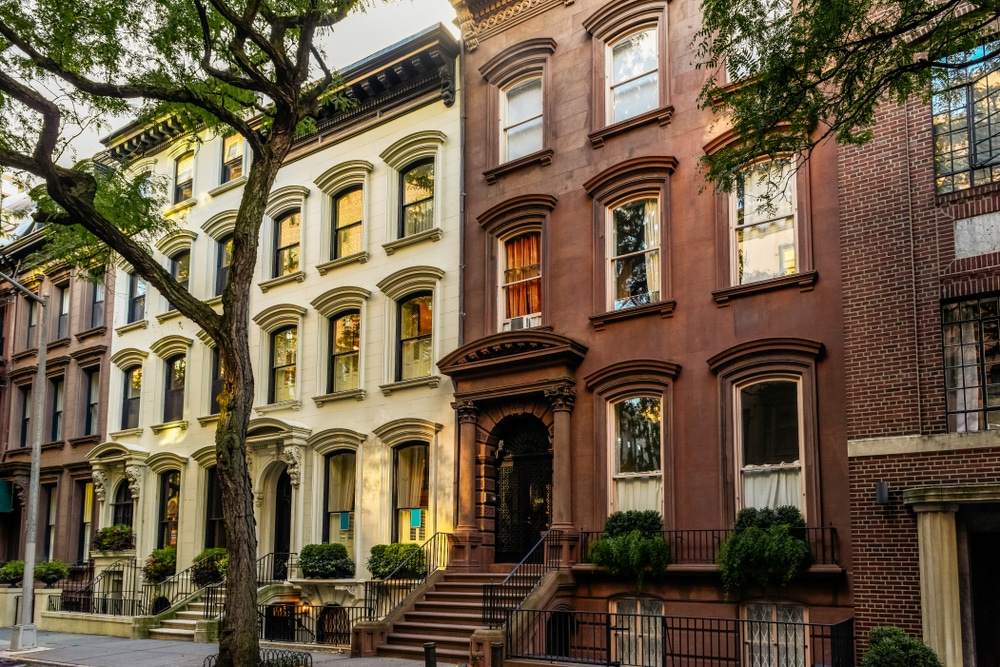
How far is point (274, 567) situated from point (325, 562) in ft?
9.78

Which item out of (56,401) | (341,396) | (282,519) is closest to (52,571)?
(56,401)

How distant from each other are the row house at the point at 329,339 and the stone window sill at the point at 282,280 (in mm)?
35

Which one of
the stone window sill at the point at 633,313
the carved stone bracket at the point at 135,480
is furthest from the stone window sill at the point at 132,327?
the stone window sill at the point at 633,313

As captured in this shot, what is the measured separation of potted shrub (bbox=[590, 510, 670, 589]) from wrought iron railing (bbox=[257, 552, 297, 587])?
8.89 metres

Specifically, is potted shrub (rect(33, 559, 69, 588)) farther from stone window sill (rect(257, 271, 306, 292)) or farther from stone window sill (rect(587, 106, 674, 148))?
stone window sill (rect(587, 106, 674, 148))

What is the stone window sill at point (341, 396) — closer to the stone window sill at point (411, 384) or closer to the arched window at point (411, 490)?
the stone window sill at point (411, 384)

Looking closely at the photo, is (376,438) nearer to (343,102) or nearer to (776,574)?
(343,102)

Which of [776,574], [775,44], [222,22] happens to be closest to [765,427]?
[776,574]

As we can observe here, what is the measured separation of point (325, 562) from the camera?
21.2 metres

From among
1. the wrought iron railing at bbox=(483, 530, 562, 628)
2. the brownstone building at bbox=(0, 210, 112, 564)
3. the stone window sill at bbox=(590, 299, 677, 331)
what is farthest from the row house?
the stone window sill at bbox=(590, 299, 677, 331)

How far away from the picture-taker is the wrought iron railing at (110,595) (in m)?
25.8

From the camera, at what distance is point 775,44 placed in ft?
41.9

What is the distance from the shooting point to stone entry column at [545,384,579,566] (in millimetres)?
17812

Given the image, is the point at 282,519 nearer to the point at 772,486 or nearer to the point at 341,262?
the point at 341,262
